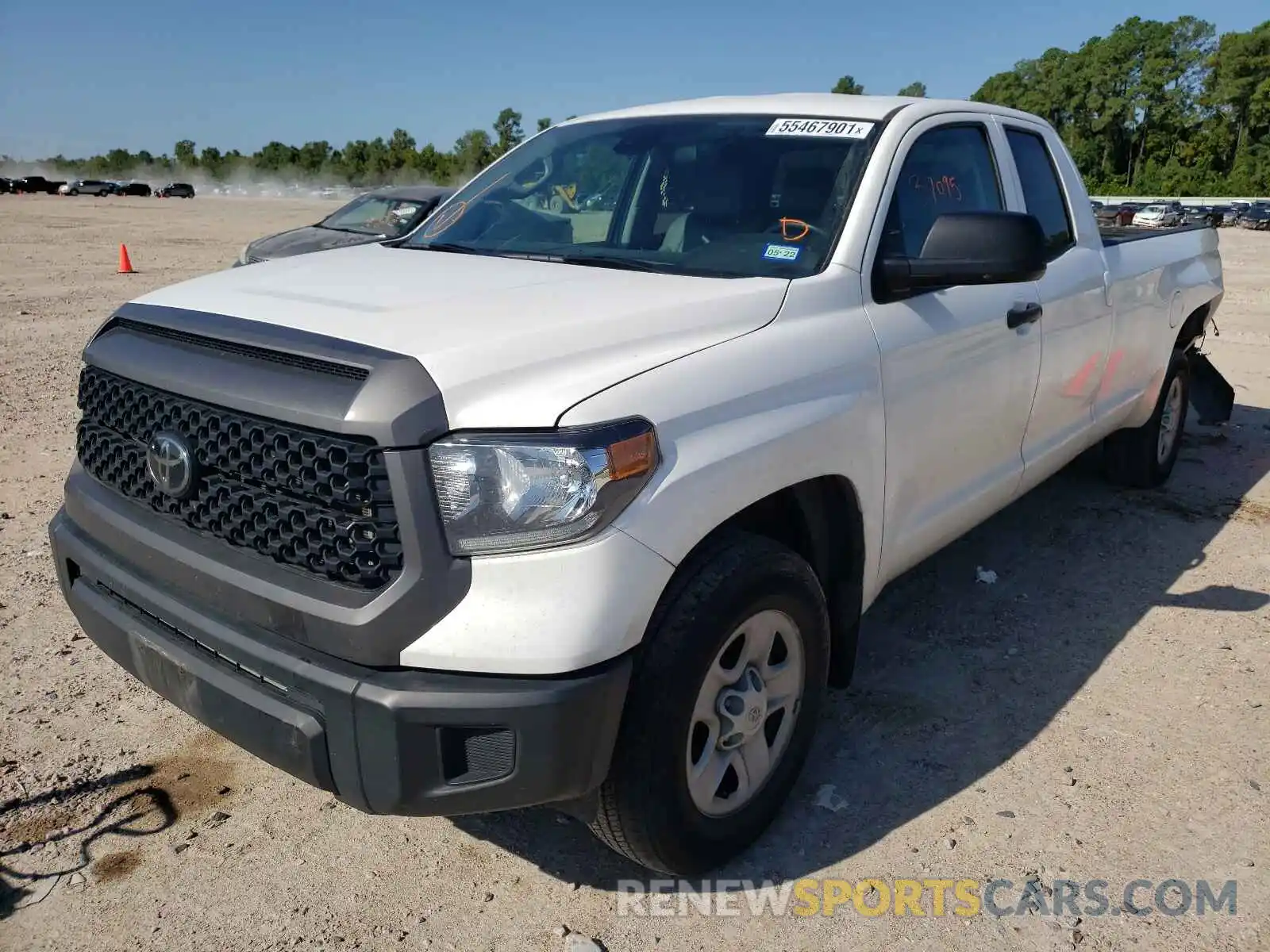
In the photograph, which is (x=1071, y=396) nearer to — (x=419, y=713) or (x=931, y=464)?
(x=931, y=464)

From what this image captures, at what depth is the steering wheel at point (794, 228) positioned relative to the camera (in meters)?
2.99

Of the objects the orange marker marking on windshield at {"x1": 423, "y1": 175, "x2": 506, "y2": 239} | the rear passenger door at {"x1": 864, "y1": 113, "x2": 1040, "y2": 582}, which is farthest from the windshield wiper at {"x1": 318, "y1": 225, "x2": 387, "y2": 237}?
the rear passenger door at {"x1": 864, "y1": 113, "x2": 1040, "y2": 582}

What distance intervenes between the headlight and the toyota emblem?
0.68 meters

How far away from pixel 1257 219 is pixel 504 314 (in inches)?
1993

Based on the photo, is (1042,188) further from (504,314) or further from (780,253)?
(504,314)

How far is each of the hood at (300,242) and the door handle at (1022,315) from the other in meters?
8.70

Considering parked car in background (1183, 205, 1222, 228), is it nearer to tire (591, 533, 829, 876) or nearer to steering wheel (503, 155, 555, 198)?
steering wheel (503, 155, 555, 198)

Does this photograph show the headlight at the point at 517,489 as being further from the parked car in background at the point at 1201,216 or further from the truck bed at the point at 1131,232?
the parked car in background at the point at 1201,216

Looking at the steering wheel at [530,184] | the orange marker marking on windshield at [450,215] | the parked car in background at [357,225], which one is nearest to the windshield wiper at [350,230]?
the parked car in background at [357,225]

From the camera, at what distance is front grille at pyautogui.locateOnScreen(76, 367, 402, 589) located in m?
2.07

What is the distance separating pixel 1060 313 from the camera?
3969 mm

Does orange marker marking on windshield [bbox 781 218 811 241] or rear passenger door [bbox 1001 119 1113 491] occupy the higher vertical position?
orange marker marking on windshield [bbox 781 218 811 241]

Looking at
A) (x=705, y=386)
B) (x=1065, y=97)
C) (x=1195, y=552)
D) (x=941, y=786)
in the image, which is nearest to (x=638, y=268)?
(x=705, y=386)

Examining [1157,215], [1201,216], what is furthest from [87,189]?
[1201,216]
